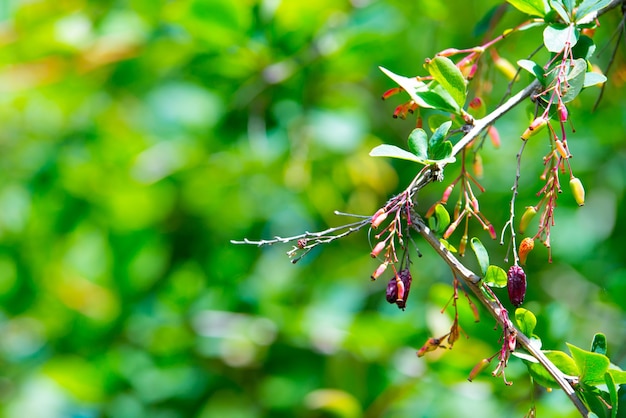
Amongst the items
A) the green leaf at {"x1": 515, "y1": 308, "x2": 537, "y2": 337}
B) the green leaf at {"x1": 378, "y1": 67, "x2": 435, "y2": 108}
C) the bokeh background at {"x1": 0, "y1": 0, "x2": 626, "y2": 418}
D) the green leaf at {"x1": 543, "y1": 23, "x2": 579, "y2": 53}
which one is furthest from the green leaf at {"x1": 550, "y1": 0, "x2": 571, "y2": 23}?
the bokeh background at {"x1": 0, "y1": 0, "x2": 626, "y2": 418}

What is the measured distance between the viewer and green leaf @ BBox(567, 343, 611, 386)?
515 mm

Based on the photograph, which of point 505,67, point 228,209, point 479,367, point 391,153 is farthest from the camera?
point 228,209

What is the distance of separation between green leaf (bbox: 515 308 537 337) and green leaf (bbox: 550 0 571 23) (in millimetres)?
229

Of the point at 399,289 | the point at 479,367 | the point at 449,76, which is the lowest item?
the point at 479,367

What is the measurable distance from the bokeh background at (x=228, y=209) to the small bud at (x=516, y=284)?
77cm

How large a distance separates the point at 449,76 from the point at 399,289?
0.17 m

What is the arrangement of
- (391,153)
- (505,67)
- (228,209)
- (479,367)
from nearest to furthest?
(391,153) < (479,367) < (505,67) < (228,209)

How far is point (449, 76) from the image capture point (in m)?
0.54

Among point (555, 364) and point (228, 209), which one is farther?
point (228, 209)

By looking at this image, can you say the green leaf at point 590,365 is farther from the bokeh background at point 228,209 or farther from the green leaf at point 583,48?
the bokeh background at point 228,209

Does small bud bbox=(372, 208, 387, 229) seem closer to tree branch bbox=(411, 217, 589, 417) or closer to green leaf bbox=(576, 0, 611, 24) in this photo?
tree branch bbox=(411, 217, 589, 417)

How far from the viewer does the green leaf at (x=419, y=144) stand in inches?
20.0

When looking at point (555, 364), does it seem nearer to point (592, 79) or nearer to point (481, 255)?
point (481, 255)

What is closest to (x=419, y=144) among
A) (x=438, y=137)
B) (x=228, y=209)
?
(x=438, y=137)
